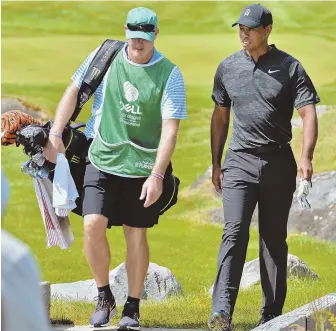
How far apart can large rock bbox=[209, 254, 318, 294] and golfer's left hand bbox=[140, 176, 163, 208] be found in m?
2.68

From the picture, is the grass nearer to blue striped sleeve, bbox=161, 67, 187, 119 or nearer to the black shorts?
the black shorts

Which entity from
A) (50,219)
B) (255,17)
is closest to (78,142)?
(50,219)

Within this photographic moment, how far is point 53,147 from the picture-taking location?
5.39 metres

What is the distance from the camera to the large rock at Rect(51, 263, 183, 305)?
7.48 meters

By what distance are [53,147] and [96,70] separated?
41cm

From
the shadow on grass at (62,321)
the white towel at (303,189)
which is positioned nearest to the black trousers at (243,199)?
the white towel at (303,189)

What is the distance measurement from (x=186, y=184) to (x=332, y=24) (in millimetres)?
1975

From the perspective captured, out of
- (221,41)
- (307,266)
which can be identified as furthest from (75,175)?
(221,41)

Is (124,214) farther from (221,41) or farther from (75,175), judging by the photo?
(221,41)

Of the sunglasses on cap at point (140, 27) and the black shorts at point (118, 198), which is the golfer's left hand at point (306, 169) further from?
the sunglasses on cap at point (140, 27)

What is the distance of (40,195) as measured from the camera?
561 cm

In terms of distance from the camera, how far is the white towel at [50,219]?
18.4 ft

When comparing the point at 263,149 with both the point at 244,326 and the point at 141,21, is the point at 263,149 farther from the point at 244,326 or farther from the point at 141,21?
the point at 244,326

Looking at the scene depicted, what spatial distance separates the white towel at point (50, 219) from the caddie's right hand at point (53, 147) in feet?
0.64
